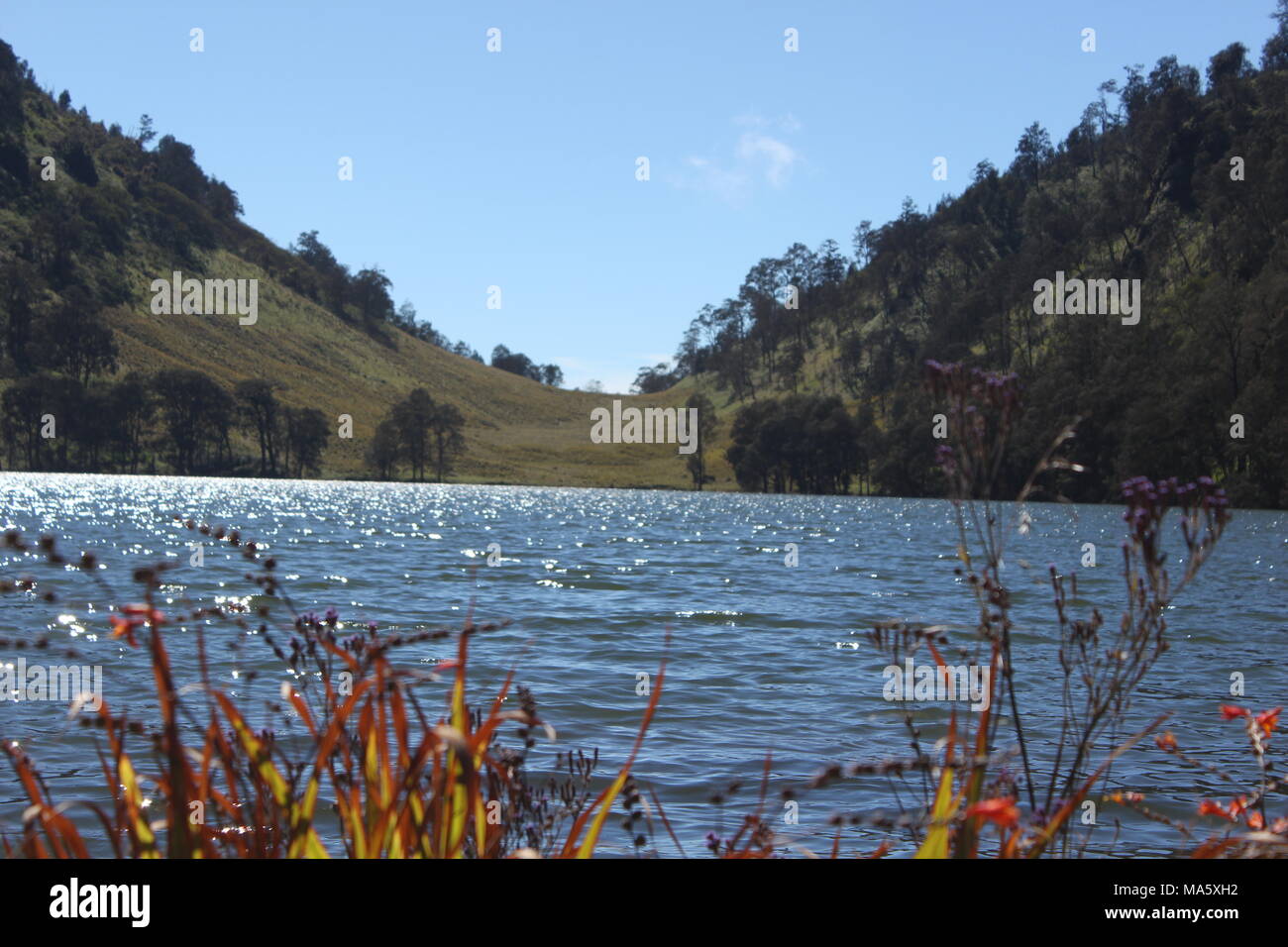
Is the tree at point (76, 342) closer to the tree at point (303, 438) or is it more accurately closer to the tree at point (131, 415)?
the tree at point (131, 415)

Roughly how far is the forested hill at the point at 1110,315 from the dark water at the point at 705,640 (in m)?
32.0

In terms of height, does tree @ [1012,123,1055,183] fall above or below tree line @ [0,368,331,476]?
above

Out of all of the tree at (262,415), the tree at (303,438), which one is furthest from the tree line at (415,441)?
the tree at (262,415)

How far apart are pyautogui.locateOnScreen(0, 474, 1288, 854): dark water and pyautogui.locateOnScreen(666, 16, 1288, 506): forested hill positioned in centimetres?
3204

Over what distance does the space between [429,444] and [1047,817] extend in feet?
547

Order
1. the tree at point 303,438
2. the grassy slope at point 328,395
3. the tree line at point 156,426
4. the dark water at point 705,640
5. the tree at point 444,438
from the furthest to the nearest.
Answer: the grassy slope at point 328,395 → the tree at point 444,438 → the tree at point 303,438 → the tree line at point 156,426 → the dark water at point 705,640

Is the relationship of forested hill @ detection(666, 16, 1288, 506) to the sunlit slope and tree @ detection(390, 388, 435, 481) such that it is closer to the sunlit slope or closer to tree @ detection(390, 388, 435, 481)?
the sunlit slope

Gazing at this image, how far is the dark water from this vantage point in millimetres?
9570

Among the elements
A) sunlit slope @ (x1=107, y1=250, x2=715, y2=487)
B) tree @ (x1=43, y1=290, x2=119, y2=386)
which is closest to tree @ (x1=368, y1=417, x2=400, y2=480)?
sunlit slope @ (x1=107, y1=250, x2=715, y2=487)

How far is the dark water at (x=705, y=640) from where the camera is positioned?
9.57 meters

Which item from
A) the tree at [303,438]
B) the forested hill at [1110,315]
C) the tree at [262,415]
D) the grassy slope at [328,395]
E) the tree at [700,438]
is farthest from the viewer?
the grassy slope at [328,395]

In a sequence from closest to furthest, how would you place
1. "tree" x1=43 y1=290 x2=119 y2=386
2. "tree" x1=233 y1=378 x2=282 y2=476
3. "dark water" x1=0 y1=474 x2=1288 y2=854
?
"dark water" x1=0 y1=474 x2=1288 y2=854, "tree" x1=43 y1=290 x2=119 y2=386, "tree" x1=233 y1=378 x2=282 y2=476

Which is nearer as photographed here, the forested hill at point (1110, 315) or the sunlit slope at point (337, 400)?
the forested hill at point (1110, 315)

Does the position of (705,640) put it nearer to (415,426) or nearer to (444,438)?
(415,426)
